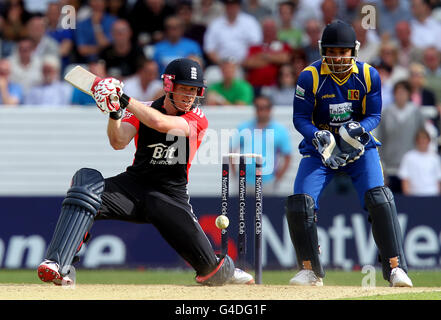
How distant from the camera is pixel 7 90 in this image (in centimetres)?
1327

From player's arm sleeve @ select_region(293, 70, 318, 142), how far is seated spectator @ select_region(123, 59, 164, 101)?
5.37 metres

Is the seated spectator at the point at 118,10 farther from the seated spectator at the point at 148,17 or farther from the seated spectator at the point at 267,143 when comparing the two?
the seated spectator at the point at 267,143

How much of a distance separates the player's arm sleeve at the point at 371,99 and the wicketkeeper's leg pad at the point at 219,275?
166cm

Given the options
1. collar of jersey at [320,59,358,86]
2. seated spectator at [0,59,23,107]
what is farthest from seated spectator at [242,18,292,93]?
collar of jersey at [320,59,358,86]

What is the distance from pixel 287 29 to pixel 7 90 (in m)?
4.39

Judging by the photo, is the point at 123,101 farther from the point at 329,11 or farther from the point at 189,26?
the point at 189,26

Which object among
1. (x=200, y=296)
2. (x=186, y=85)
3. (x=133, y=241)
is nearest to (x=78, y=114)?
(x=133, y=241)

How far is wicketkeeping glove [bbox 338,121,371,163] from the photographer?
7180mm

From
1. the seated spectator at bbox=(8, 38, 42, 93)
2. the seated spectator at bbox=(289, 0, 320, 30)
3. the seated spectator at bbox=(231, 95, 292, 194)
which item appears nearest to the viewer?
the seated spectator at bbox=(231, 95, 292, 194)

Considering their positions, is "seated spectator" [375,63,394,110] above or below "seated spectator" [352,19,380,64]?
below

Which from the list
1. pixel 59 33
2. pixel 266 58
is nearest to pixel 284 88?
pixel 266 58

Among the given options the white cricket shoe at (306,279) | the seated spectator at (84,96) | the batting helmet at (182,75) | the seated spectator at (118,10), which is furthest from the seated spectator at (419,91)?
the batting helmet at (182,75)

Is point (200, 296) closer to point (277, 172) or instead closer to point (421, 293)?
point (421, 293)
